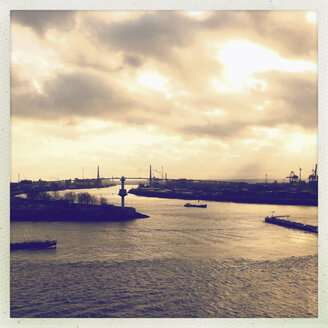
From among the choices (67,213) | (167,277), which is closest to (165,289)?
(167,277)

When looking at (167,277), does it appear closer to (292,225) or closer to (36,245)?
(36,245)

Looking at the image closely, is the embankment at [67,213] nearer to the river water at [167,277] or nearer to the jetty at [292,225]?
the river water at [167,277]

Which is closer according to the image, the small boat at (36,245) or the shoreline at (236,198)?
the small boat at (36,245)

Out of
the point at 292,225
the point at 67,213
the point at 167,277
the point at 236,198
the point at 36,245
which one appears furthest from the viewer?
the point at 236,198

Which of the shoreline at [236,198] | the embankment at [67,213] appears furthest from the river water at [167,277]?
the shoreline at [236,198]

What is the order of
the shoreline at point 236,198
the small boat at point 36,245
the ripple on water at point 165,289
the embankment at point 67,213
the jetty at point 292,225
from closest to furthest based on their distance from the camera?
the ripple on water at point 165,289 → the small boat at point 36,245 → the jetty at point 292,225 → the embankment at point 67,213 → the shoreline at point 236,198

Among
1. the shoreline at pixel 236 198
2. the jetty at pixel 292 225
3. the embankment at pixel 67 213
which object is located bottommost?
the shoreline at pixel 236 198

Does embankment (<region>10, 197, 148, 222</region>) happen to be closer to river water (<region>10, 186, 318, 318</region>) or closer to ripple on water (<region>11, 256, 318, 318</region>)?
river water (<region>10, 186, 318, 318</region>)

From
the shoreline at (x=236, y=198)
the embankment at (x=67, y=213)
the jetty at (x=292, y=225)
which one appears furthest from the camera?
the shoreline at (x=236, y=198)
